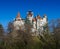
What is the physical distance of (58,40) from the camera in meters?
16.6

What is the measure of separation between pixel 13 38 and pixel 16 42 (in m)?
1.11

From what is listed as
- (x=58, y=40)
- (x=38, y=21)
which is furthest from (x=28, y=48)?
(x=38, y=21)

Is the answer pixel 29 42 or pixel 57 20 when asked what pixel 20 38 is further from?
pixel 57 20

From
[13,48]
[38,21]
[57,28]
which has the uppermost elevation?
[38,21]

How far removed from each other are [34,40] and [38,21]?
92.0 ft

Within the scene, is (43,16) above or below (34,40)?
above

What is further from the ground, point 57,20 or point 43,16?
point 43,16

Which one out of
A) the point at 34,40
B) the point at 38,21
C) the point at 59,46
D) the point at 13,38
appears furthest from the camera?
the point at 38,21

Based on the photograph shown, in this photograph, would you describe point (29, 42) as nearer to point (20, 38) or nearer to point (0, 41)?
point (20, 38)

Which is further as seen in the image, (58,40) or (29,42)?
(29,42)

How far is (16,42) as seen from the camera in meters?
18.2

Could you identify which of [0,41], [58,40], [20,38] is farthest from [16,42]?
[58,40]

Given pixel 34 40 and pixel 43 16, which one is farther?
pixel 43 16

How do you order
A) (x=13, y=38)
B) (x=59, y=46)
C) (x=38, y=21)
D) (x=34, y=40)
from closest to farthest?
(x=59, y=46) < (x=34, y=40) < (x=13, y=38) < (x=38, y=21)
